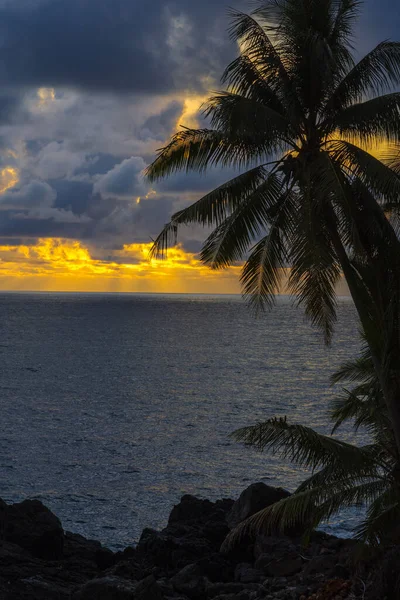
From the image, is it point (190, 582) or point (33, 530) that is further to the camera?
point (33, 530)

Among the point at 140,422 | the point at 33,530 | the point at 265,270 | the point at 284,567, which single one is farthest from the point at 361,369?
the point at 140,422

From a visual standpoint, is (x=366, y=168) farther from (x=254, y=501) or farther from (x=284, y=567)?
(x=254, y=501)

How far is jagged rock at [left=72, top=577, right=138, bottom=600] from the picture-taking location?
51.6 feet

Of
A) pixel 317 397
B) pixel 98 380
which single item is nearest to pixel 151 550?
pixel 317 397

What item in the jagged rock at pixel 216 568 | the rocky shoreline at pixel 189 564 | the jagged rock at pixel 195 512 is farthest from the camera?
the jagged rock at pixel 195 512

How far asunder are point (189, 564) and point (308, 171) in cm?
1241

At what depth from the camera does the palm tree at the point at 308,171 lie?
15562 millimetres

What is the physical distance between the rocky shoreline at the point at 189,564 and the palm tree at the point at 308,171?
4782 millimetres

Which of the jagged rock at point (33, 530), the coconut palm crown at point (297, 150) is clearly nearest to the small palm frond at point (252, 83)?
the coconut palm crown at point (297, 150)

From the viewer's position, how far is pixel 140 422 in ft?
168

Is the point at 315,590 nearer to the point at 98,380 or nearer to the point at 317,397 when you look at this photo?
the point at 317,397

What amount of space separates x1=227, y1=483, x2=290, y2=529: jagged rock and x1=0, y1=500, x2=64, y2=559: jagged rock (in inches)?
234

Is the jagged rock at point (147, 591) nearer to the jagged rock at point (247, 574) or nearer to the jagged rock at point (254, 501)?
the jagged rock at point (247, 574)

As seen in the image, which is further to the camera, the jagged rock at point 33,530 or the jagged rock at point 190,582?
the jagged rock at point 33,530
